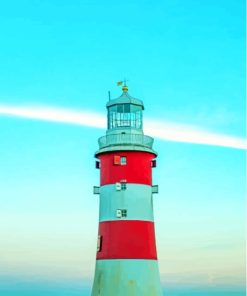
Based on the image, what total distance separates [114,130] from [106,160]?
1702 mm

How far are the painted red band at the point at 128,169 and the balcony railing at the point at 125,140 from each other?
49cm

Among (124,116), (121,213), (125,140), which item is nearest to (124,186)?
(121,213)

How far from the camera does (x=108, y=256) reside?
111ft

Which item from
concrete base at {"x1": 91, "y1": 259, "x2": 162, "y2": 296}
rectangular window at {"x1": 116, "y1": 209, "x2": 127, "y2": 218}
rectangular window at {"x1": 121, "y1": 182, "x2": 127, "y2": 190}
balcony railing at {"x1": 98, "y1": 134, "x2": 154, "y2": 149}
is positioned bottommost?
concrete base at {"x1": 91, "y1": 259, "x2": 162, "y2": 296}

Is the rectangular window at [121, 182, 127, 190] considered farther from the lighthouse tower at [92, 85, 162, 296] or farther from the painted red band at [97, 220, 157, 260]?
the painted red band at [97, 220, 157, 260]

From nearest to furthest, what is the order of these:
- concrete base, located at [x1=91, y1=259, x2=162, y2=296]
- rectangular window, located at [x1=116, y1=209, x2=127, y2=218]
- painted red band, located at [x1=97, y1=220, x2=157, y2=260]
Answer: concrete base, located at [x1=91, y1=259, x2=162, y2=296], painted red band, located at [x1=97, y1=220, x2=157, y2=260], rectangular window, located at [x1=116, y1=209, x2=127, y2=218]

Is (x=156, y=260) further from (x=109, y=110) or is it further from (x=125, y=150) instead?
(x=109, y=110)

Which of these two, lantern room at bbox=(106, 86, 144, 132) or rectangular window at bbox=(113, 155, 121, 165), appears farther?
lantern room at bbox=(106, 86, 144, 132)

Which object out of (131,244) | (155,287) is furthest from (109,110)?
(155,287)

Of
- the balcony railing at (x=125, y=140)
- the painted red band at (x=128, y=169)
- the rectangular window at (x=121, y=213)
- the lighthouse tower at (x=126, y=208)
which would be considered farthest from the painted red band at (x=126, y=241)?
the balcony railing at (x=125, y=140)

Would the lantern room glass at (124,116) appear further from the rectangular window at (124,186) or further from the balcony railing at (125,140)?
the rectangular window at (124,186)

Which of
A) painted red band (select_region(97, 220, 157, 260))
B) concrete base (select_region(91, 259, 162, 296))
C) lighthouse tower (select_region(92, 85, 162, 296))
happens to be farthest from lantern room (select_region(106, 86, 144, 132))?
concrete base (select_region(91, 259, 162, 296))

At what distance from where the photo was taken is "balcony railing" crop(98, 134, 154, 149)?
34875mm

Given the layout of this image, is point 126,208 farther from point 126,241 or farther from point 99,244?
point 99,244
